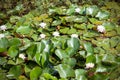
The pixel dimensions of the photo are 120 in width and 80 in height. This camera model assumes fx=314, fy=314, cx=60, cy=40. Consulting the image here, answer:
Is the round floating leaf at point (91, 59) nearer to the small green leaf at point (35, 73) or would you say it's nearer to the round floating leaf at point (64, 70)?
the round floating leaf at point (64, 70)

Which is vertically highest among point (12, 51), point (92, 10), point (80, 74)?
point (92, 10)

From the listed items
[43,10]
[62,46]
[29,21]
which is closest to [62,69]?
[62,46]

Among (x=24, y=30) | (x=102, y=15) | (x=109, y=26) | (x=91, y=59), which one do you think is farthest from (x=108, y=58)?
(x=24, y=30)

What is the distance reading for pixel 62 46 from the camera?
1.85 meters

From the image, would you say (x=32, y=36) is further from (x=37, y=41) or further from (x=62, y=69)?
(x=62, y=69)

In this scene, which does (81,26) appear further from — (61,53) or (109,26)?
(61,53)

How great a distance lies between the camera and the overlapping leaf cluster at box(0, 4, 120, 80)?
167 centimetres

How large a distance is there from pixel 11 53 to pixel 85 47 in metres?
0.43

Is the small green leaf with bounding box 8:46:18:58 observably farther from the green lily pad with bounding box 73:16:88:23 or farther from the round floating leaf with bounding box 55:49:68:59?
the green lily pad with bounding box 73:16:88:23

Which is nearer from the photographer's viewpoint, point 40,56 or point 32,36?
point 40,56

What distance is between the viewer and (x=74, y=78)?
65.1 inches

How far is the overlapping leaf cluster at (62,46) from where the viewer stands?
1673 mm

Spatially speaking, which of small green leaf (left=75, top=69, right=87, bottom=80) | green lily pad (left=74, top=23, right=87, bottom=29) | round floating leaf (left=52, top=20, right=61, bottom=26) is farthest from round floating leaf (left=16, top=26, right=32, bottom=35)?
small green leaf (left=75, top=69, right=87, bottom=80)

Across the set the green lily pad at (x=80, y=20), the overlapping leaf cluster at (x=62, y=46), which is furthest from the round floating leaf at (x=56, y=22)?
the green lily pad at (x=80, y=20)
